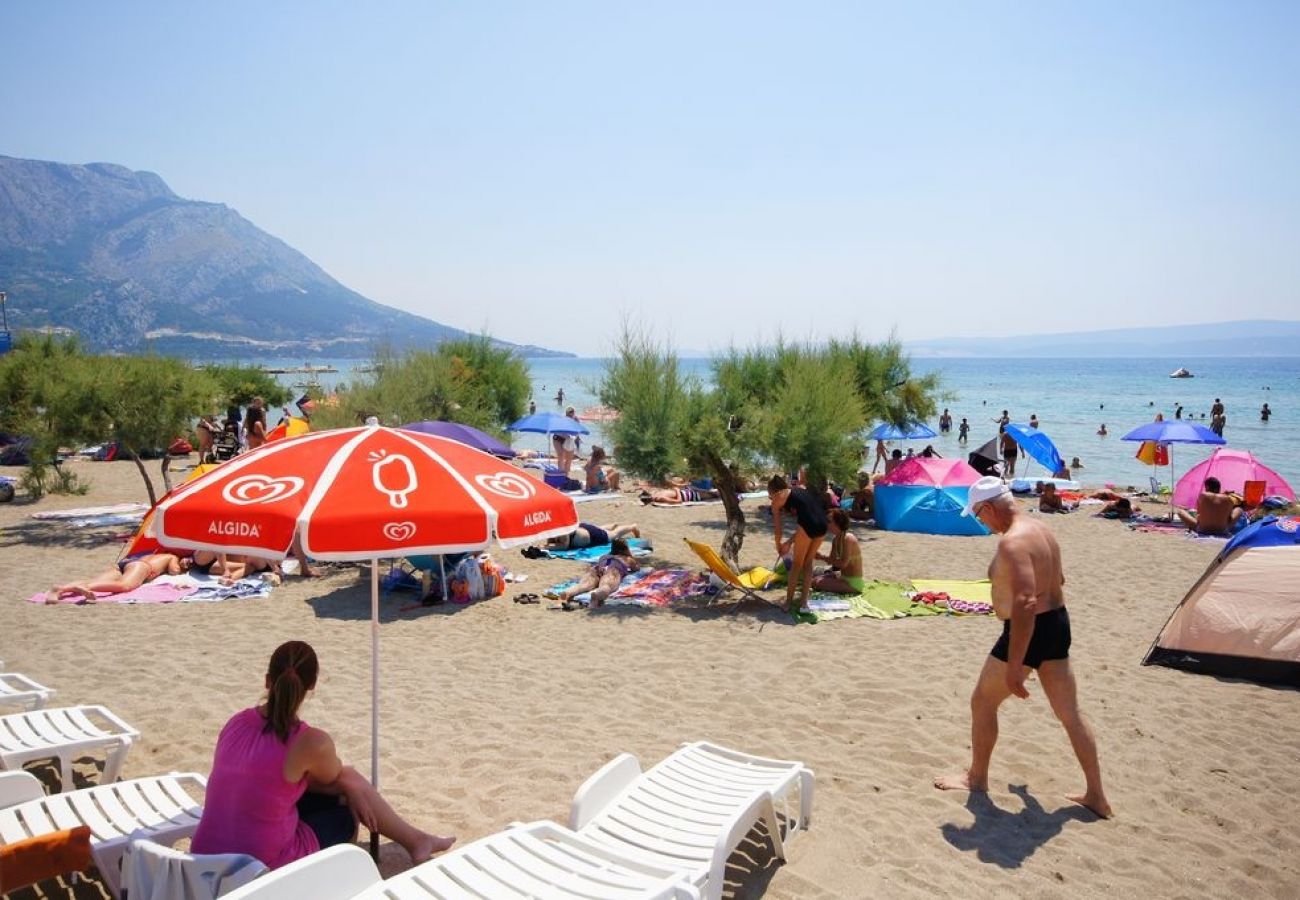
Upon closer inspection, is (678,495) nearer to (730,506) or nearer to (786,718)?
(730,506)

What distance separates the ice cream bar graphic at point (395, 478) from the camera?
3.26 m

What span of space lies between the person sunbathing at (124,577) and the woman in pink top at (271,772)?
6828 mm

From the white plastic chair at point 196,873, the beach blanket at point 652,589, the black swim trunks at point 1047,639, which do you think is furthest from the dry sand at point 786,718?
the white plastic chair at point 196,873

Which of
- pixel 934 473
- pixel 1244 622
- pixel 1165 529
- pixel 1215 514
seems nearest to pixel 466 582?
pixel 1244 622

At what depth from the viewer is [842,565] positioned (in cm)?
932

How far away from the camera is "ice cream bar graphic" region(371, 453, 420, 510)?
3260 mm

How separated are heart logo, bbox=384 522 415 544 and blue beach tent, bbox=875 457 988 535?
12047mm

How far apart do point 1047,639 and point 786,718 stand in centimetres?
196

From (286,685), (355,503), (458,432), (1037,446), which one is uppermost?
(355,503)

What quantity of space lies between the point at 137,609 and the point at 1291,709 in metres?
9.75

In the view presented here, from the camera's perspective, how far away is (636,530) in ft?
40.5

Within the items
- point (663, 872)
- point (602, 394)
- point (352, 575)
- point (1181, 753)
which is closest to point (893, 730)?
point (1181, 753)

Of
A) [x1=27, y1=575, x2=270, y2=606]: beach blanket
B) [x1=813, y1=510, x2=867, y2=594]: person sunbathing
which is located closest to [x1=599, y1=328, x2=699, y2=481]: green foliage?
[x1=813, y1=510, x2=867, y2=594]: person sunbathing

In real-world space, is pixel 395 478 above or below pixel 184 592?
above
